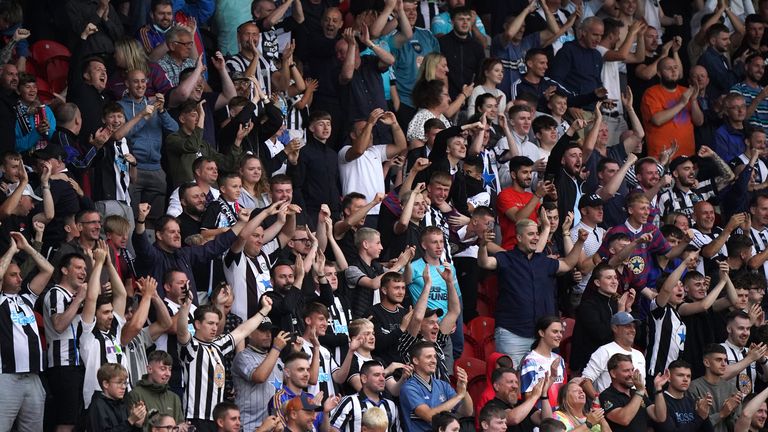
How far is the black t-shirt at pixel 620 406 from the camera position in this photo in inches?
484

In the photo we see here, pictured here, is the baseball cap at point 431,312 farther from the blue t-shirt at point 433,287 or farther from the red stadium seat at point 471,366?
the red stadium seat at point 471,366

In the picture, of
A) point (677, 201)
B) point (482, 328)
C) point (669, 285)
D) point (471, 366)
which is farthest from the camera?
point (677, 201)

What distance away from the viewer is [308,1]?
16.3 meters

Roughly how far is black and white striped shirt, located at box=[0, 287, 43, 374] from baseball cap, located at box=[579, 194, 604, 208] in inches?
219

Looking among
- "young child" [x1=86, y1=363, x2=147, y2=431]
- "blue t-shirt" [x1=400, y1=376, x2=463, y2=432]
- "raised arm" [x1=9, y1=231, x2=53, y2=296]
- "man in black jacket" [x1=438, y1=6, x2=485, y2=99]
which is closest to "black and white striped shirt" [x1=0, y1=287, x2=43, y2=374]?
"raised arm" [x1=9, y1=231, x2=53, y2=296]

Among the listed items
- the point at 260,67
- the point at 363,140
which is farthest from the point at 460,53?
the point at 363,140

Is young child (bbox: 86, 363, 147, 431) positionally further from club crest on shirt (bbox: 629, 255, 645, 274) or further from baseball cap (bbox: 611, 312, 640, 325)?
club crest on shirt (bbox: 629, 255, 645, 274)

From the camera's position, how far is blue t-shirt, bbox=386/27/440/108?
16188 mm

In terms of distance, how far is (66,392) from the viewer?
35.6ft

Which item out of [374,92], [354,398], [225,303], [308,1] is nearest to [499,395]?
[354,398]

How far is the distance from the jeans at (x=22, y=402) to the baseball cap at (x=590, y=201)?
566 cm

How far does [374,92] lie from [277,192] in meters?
2.59

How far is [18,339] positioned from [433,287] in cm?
371

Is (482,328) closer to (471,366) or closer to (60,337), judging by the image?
(471,366)
